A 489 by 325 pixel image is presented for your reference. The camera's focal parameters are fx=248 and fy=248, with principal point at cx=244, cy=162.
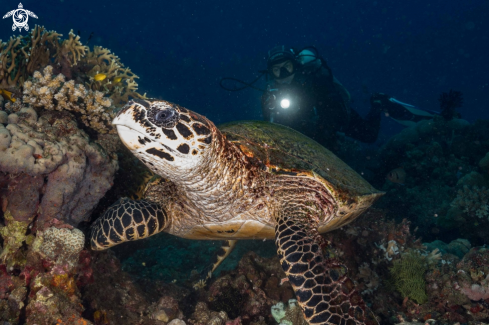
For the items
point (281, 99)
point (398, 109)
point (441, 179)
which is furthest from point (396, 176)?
point (398, 109)

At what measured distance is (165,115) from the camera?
2121 millimetres

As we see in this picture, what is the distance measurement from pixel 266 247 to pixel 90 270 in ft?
13.8

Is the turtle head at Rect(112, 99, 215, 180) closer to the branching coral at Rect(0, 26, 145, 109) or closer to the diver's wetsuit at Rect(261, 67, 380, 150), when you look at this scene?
the branching coral at Rect(0, 26, 145, 109)

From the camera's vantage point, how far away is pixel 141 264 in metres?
4.81

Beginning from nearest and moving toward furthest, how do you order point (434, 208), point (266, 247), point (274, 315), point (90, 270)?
point (90, 270) < point (274, 315) < point (266, 247) < point (434, 208)

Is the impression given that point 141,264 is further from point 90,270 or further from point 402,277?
point 402,277

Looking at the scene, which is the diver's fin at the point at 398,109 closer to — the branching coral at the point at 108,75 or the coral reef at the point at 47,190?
the branching coral at the point at 108,75

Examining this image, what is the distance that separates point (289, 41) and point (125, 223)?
102874 millimetres

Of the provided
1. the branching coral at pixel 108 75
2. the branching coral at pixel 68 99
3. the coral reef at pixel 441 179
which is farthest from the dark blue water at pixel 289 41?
the branching coral at pixel 68 99

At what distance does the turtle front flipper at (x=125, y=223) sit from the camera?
2.59 metres

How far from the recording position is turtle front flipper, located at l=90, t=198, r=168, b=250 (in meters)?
2.59

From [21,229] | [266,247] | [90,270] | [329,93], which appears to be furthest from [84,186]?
[329,93]

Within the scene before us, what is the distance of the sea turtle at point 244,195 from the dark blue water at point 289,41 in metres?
55.1

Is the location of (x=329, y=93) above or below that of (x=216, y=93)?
below
